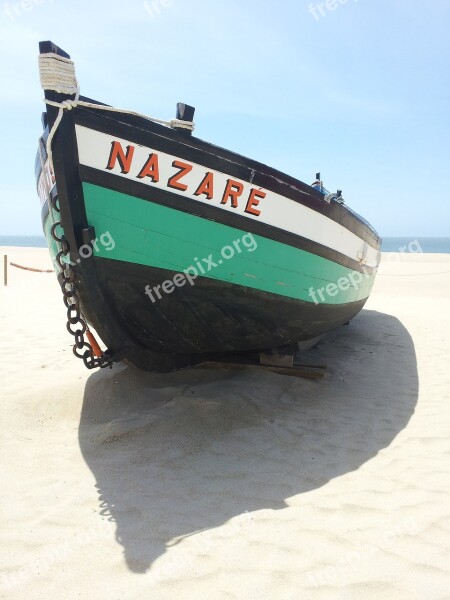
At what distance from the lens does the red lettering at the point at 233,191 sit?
3.08 m

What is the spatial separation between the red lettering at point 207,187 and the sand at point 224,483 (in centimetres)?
176

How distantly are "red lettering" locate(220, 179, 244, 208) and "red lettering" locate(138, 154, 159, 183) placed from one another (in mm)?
488

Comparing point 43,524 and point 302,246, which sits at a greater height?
point 302,246

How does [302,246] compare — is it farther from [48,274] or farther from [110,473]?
[48,274]

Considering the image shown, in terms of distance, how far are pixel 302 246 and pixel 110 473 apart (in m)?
2.18

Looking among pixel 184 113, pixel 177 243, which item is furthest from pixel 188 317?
pixel 184 113

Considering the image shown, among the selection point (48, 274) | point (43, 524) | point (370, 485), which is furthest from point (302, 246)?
point (48, 274)

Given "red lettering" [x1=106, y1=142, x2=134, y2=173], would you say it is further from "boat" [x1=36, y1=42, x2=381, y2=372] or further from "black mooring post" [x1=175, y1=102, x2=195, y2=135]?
"black mooring post" [x1=175, y1=102, x2=195, y2=135]

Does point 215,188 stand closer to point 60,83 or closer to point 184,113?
point 184,113

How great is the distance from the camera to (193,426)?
352 centimetres

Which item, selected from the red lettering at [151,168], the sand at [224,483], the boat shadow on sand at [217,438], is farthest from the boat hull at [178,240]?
the sand at [224,483]

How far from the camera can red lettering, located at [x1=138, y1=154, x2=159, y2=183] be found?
285cm

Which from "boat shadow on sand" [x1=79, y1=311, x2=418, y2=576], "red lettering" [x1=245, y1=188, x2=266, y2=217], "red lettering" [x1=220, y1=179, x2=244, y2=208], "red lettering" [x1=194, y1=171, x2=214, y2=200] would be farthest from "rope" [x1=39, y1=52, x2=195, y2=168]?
"boat shadow on sand" [x1=79, y1=311, x2=418, y2=576]

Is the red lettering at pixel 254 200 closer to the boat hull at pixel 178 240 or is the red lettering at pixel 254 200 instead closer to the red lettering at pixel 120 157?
the boat hull at pixel 178 240
